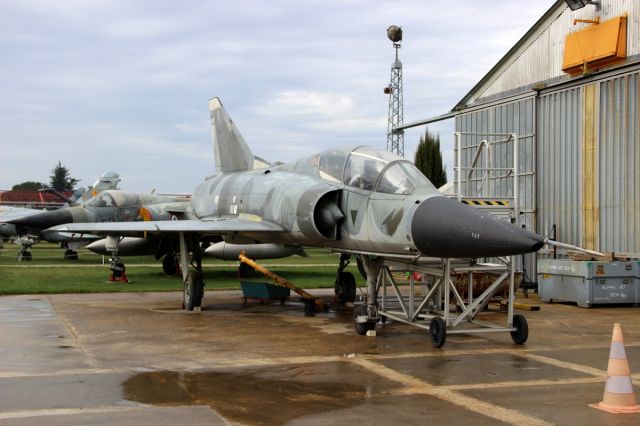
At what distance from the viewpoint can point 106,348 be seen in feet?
31.2

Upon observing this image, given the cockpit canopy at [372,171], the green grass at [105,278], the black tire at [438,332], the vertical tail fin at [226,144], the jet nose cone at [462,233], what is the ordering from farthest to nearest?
1. the green grass at [105,278]
2. the vertical tail fin at [226,144]
3. the cockpit canopy at [372,171]
4. the black tire at [438,332]
5. the jet nose cone at [462,233]

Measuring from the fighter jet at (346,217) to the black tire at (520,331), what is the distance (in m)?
1.69

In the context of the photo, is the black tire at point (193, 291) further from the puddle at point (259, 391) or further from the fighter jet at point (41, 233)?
the fighter jet at point (41, 233)

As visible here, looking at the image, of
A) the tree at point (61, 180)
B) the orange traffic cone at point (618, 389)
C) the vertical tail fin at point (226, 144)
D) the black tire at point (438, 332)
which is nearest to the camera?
the orange traffic cone at point (618, 389)

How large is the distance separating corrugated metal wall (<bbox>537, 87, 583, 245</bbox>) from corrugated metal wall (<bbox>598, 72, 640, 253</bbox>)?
718mm

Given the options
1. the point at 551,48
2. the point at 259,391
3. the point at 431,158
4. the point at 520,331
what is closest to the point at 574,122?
the point at 551,48

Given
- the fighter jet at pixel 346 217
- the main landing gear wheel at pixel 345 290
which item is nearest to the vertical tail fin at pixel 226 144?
the fighter jet at pixel 346 217

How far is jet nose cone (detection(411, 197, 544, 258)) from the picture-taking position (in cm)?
832

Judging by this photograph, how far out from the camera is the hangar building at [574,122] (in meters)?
15.3

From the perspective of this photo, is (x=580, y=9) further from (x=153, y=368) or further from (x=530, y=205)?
(x=153, y=368)

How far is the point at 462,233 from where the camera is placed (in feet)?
28.1

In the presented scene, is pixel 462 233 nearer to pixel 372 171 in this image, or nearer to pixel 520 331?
pixel 520 331

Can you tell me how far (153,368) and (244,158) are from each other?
9156 millimetres

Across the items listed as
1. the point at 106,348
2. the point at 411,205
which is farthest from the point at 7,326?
the point at 411,205
